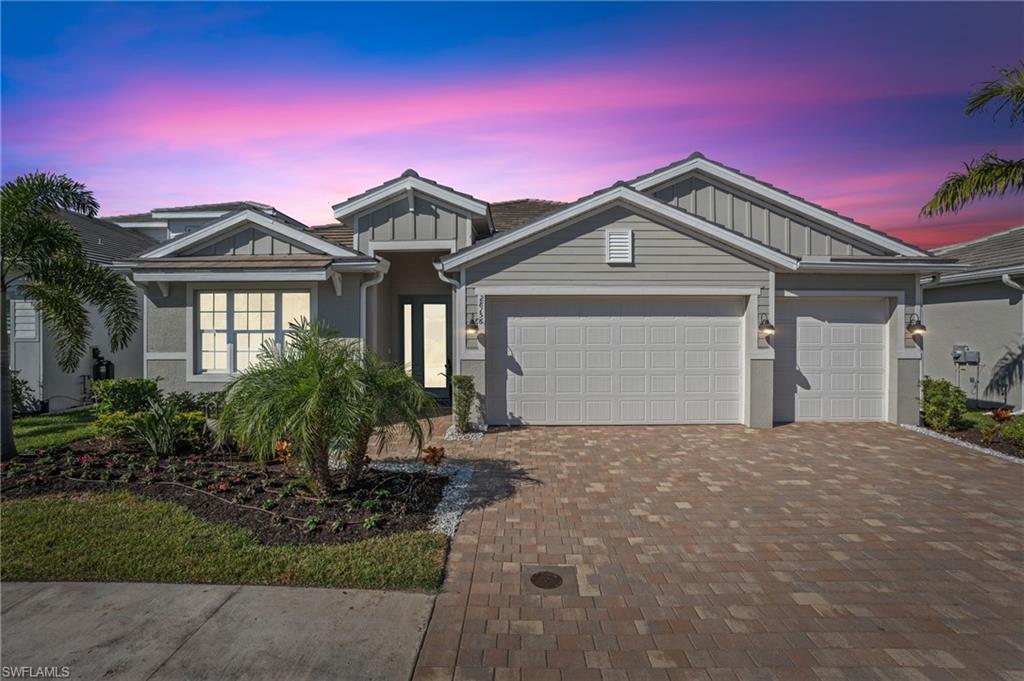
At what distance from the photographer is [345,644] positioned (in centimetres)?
298

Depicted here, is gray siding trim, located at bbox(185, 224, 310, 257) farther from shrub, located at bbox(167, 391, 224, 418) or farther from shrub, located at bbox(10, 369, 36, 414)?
shrub, located at bbox(10, 369, 36, 414)

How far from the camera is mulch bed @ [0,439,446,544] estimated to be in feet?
15.4

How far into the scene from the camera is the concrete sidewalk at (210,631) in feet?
9.15

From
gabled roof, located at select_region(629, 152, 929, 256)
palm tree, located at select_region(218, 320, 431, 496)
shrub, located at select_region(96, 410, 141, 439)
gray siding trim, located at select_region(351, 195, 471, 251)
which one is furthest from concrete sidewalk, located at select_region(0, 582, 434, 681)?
gabled roof, located at select_region(629, 152, 929, 256)

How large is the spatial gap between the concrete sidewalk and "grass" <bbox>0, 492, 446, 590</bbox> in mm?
137

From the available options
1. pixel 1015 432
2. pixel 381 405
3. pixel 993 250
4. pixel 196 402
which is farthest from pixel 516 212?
pixel 993 250

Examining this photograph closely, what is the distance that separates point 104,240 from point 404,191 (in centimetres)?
1141

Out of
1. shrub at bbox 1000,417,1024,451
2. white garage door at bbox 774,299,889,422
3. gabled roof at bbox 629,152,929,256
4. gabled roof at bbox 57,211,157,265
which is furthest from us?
gabled roof at bbox 57,211,157,265

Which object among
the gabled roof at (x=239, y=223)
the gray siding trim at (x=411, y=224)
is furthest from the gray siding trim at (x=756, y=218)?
the gabled roof at (x=239, y=223)

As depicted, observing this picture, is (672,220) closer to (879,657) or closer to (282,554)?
(879,657)

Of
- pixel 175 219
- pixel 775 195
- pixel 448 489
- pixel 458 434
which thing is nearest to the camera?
pixel 448 489

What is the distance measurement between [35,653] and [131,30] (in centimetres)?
937

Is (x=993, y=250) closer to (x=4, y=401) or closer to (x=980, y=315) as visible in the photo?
(x=980, y=315)

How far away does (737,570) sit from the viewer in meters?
3.96
